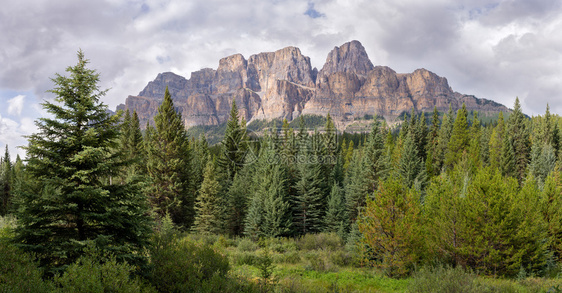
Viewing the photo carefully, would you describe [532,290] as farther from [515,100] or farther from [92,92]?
[515,100]

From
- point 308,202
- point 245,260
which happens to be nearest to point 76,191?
point 245,260

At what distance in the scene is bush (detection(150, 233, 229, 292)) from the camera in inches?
275

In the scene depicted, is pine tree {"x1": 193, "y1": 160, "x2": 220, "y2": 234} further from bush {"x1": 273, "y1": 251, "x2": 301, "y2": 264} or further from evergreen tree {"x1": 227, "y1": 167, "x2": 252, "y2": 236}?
bush {"x1": 273, "y1": 251, "x2": 301, "y2": 264}

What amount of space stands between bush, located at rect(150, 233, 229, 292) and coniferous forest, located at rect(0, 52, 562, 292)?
42mm

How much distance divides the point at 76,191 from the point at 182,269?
3807mm

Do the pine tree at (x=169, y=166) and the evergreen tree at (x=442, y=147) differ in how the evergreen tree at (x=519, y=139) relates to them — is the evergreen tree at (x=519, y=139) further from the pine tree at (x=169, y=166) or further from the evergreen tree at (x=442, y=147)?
the pine tree at (x=169, y=166)

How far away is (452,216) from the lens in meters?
14.5

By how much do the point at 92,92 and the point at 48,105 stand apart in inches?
49.3

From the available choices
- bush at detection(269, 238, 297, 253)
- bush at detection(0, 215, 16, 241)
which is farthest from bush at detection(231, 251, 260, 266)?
bush at detection(0, 215, 16, 241)

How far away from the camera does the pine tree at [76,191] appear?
7.75 m

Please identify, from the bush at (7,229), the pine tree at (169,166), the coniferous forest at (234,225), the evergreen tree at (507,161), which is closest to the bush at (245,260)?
the coniferous forest at (234,225)

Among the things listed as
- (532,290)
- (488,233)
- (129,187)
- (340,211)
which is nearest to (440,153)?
(340,211)

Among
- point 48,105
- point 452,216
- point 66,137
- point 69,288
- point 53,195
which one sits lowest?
point 452,216

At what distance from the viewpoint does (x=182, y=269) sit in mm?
7609
